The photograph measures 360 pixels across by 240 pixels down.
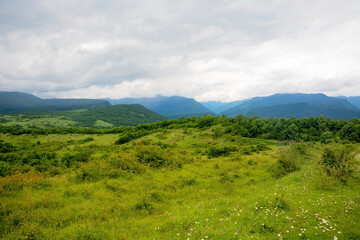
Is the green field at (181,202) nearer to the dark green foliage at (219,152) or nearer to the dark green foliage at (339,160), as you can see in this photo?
the dark green foliage at (339,160)

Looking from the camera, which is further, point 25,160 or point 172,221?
point 25,160

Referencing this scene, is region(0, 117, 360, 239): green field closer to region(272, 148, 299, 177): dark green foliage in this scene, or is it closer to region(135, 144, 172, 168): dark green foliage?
region(272, 148, 299, 177): dark green foliage

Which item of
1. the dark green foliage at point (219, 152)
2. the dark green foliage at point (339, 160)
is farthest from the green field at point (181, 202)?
the dark green foliage at point (219, 152)

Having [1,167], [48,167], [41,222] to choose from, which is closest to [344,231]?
[41,222]

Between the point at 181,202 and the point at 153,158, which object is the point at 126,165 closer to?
the point at 153,158

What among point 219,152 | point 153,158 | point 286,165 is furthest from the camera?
point 219,152

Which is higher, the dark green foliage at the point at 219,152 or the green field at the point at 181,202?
the green field at the point at 181,202

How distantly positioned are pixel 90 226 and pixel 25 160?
27.2m

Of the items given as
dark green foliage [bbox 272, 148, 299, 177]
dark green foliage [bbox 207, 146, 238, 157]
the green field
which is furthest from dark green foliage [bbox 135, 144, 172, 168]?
dark green foliage [bbox 272, 148, 299, 177]

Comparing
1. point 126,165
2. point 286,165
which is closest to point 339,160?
point 286,165

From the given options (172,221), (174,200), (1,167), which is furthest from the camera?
(1,167)

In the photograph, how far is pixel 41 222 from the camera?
11.5 metres

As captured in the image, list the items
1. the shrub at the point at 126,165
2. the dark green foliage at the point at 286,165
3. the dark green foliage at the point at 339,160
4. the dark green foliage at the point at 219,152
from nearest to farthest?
1. the dark green foliage at the point at 339,160
2. the dark green foliage at the point at 286,165
3. the shrub at the point at 126,165
4. the dark green foliage at the point at 219,152

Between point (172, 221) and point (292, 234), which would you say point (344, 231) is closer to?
point (292, 234)
